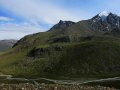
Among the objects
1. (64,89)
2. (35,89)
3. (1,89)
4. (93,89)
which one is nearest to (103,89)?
(93,89)

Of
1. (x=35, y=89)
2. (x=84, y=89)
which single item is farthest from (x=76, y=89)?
(x=35, y=89)

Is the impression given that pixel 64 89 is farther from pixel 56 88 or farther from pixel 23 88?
pixel 23 88

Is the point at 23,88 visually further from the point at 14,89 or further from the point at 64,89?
the point at 64,89

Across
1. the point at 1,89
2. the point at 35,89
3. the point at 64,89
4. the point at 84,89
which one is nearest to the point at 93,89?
the point at 84,89

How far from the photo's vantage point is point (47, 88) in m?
38.8

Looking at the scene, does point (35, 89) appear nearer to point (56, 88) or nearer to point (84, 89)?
point (56, 88)

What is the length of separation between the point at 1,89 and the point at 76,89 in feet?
27.1

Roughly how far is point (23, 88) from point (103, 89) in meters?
9.38

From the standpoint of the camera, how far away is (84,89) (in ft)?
131

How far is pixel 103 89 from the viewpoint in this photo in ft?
134

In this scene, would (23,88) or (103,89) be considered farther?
(103,89)

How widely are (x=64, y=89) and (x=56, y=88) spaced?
91 cm

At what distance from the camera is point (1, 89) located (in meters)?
37.3

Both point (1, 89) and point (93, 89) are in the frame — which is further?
point (93, 89)
